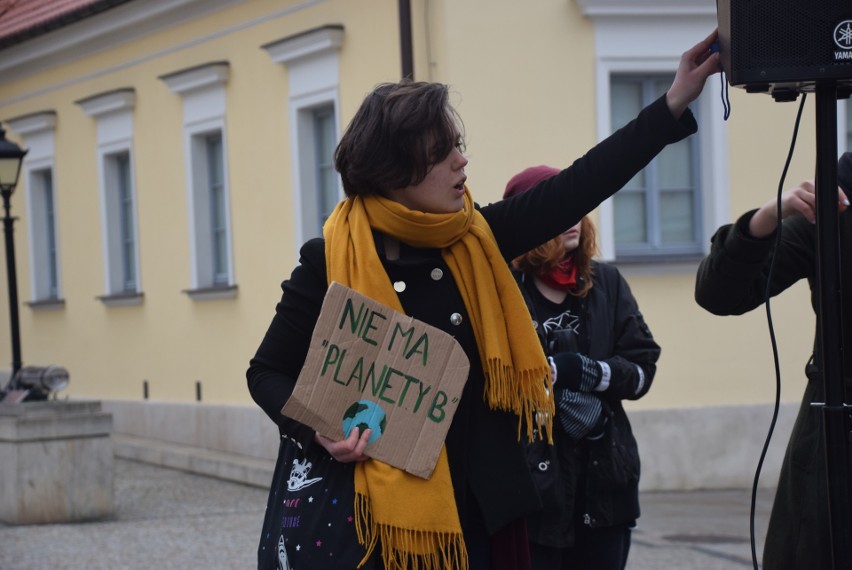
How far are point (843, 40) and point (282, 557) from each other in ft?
5.31

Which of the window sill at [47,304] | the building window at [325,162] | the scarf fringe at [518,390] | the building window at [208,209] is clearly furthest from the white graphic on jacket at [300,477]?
the window sill at [47,304]

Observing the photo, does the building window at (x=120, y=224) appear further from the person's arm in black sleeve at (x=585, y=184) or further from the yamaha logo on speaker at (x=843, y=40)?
the yamaha logo on speaker at (x=843, y=40)

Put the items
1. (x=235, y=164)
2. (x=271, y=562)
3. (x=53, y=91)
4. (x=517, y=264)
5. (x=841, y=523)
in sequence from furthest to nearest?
(x=53, y=91)
(x=235, y=164)
(x=517, y=264)
(x=271, y=562)
(x=841, y=523)

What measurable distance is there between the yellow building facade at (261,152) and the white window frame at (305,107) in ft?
0.06

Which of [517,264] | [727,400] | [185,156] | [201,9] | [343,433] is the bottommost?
[727,400]

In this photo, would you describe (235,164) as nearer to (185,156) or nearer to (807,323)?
(185,156)

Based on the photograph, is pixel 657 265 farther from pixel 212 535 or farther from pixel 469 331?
pixel 469 331

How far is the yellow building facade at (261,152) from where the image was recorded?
11547mm

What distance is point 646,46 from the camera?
11695 mm

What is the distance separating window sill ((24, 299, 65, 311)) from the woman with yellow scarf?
1534 centimetres

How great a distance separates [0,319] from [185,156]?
6523 millimetres

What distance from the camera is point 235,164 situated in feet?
46.3

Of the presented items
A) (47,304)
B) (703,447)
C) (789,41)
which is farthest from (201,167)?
(789,41)

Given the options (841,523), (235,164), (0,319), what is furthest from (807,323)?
(0,319)
